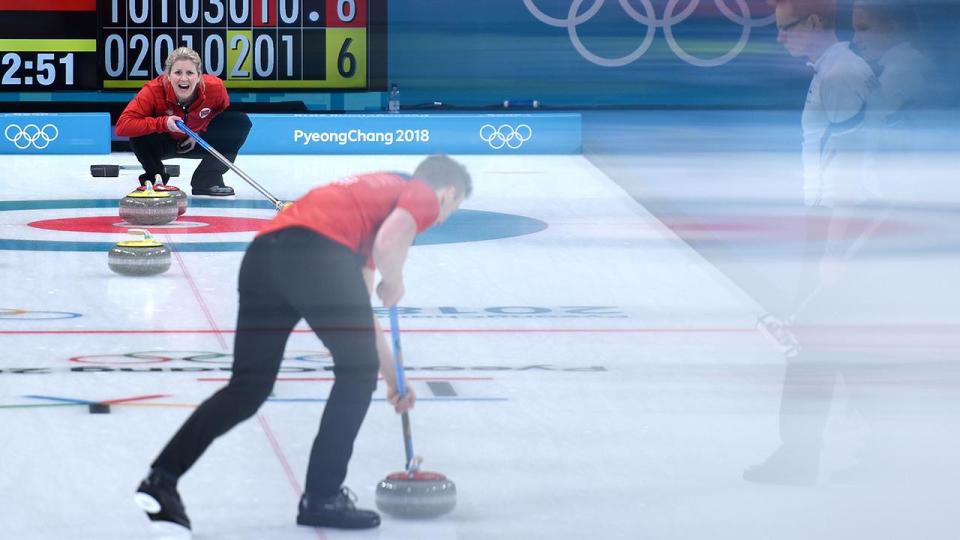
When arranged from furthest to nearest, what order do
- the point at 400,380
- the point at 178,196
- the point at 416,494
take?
the point at 178,196 < the point at 400,380 < the point at 416,494

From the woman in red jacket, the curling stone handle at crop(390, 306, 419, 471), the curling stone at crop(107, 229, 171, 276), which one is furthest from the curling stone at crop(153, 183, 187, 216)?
the curling stone handle at crop(390, 306, 419, 471)

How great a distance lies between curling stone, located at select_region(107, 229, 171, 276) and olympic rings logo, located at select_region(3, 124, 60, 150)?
2.74 m

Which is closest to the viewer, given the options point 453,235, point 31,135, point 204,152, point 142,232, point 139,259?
point 139,259

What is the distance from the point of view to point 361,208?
1.27 meters

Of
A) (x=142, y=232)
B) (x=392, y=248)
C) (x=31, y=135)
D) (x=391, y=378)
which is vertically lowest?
(x=31, y=135)

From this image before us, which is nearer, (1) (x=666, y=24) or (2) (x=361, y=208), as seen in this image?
(2) (x=361, y=208)

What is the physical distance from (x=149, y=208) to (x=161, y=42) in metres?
2.24

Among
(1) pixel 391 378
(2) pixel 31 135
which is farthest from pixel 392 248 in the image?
(2) pixel 31 135

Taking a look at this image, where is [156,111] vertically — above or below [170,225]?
above

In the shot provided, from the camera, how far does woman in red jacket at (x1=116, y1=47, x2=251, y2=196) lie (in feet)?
12.8

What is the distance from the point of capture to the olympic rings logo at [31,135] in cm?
552

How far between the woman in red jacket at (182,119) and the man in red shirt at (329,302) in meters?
2.66

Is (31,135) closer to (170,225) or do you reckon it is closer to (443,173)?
(170,225)

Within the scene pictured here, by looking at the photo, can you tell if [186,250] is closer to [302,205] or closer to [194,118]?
[194,118]
